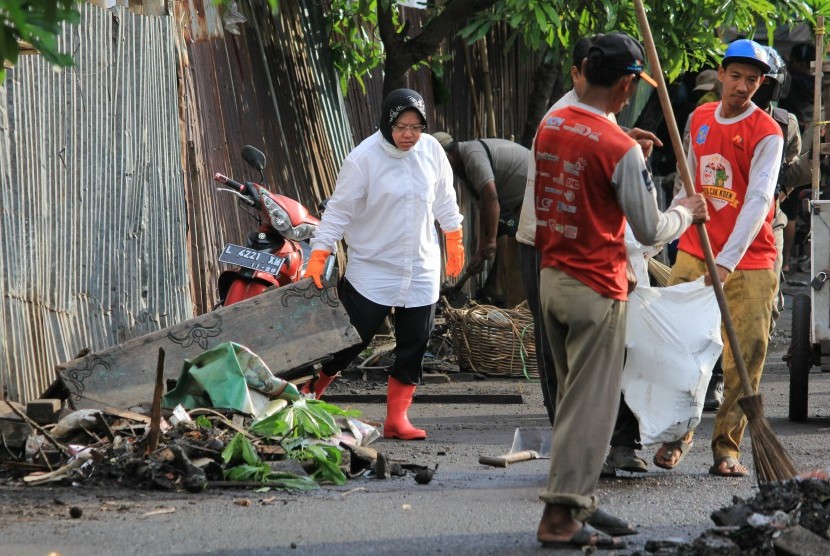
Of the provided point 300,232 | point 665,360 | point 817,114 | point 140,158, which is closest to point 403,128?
point 300,232

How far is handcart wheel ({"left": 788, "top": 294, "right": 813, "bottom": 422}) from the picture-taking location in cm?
830

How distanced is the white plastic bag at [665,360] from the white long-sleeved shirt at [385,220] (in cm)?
217

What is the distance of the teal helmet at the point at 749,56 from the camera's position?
257 inches

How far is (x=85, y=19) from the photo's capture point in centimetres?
796

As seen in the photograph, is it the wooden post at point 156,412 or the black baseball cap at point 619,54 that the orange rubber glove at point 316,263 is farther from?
the black baseball cap at point 619,54

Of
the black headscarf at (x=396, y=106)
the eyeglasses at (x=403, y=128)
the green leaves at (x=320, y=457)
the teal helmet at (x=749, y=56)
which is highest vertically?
the teal helmet at (x=749, y=56)

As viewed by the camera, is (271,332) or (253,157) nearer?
(271,332)

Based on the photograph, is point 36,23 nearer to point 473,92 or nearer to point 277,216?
point 277,216

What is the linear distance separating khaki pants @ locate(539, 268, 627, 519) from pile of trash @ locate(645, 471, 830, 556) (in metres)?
0.33

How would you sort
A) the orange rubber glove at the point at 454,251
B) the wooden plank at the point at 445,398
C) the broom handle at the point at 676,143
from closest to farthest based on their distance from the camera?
the broom handle at the point at 676,143
the orange rubber glove at the point at 454,251
the wooden plank at the point at 445,398

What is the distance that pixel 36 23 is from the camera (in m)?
Answer: 3.39

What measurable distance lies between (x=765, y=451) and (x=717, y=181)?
1.70m

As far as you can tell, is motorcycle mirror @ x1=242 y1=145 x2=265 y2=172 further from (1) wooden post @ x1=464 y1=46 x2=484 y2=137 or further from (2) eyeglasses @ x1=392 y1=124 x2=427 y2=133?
(1) wooden post @ x1=464 y1=46 x2=484 y2=137

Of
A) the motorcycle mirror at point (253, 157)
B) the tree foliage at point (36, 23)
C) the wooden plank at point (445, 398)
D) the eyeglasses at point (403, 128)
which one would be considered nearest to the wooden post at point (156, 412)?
the eyeglasses at point (403, 128)
